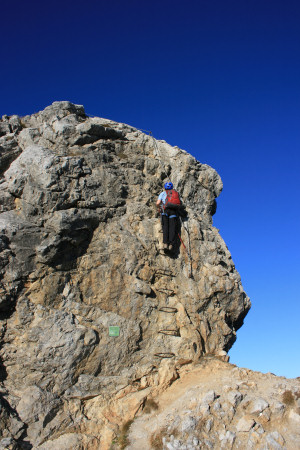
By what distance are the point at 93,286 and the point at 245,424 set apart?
25.6 feet

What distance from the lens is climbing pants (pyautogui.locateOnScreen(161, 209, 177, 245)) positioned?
16.6 metres

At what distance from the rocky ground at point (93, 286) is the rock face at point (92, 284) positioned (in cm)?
5

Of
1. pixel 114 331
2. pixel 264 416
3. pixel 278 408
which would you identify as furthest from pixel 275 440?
pixel 114 331

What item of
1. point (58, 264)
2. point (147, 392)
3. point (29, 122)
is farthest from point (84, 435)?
point (29, 122)

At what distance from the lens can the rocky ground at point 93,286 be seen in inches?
518

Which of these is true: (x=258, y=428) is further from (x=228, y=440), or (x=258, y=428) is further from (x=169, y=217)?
(x=169, y=217)

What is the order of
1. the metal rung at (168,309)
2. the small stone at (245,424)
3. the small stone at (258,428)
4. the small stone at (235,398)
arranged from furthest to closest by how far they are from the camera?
the metal rung at (168,309)
the small stone at (235,398)
the small stone at (245,424)
the small stone at (258,428)

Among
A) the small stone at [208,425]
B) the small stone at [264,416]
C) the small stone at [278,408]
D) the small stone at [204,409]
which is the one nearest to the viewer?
the small stone at [208,425]

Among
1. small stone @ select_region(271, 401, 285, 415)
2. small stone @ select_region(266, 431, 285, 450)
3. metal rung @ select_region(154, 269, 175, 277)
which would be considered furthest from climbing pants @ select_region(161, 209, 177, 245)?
small stone @ select_region(266, 431, 285, 450)

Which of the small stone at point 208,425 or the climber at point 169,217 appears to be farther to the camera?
the climber at point 169,217

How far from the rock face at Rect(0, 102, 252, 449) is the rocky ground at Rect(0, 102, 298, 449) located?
45 millimetres

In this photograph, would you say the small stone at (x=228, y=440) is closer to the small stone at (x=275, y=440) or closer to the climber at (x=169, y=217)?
the small stone at (x=275, y=440)

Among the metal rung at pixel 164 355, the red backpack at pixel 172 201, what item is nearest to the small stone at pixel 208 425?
the metal rung at pixel 164 355

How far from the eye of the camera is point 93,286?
50.5ft
